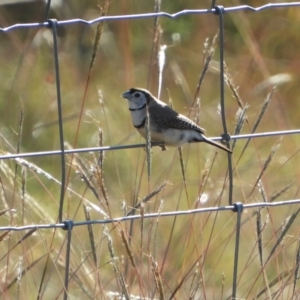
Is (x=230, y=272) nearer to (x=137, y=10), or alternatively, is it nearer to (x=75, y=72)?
(x=75, y=72)

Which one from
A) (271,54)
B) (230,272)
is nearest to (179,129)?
(230,272)

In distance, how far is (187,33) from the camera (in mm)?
6086

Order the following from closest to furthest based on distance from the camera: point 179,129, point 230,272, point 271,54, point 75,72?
point 179,129 → point 230,272 → point 75,72 → point 271,54

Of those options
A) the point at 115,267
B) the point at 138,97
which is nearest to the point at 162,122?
the point at 138,97

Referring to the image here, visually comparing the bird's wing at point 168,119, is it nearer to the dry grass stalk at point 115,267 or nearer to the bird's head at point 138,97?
the bird's head at point 138,97

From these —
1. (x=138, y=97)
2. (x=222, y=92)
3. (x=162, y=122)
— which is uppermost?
(x=138, y=97)

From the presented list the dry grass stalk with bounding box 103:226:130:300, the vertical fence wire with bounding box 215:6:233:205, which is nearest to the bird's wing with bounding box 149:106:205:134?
the vertical fence wire with bounding box 215:6:233:205

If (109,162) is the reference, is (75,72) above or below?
above

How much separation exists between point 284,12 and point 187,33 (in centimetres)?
65

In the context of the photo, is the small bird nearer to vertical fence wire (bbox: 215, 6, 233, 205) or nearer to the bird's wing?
the bird's wing

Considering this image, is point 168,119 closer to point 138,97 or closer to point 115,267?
point 138,97

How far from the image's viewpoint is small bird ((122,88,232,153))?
10.9 feet

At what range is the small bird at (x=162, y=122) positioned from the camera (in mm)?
3316

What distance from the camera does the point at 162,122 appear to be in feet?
11.3
